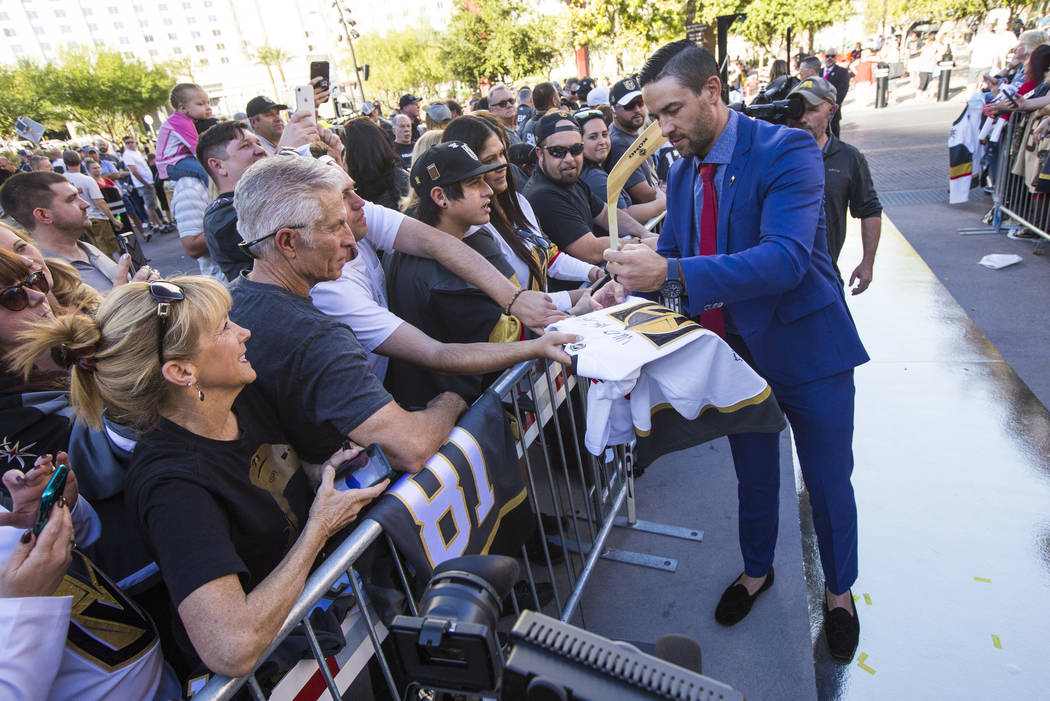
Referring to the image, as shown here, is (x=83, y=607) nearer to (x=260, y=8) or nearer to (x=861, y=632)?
(x=861, y=632)

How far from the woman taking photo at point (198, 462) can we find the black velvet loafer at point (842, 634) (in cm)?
203

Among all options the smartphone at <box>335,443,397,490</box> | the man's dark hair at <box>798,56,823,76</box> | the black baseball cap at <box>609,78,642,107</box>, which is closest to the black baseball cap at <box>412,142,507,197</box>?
the smartphone at <box>335,443,397,490</box>

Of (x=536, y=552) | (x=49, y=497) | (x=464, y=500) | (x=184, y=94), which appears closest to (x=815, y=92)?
(x=536, y=552)

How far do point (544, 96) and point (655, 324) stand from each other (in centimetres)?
686

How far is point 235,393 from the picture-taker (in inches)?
67.1

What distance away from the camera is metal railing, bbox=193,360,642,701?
1.54 metres

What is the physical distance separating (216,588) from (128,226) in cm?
1398

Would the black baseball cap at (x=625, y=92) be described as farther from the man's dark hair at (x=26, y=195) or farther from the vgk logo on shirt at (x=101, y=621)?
the vgk logo on shirt at (x=101, y=621)

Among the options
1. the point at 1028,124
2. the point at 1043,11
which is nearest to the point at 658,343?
the point at 1028,124

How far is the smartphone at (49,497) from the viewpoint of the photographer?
133cm

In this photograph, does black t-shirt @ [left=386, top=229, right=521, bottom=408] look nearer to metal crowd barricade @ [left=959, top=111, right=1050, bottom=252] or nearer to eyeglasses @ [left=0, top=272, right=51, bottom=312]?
eyeglasses @ [left=0, top=272, right=51, bottom=312]

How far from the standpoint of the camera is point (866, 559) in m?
2.96

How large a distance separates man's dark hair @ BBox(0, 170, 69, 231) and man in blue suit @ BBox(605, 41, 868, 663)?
139 inches

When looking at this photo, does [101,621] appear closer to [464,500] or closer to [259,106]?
[464,500]
